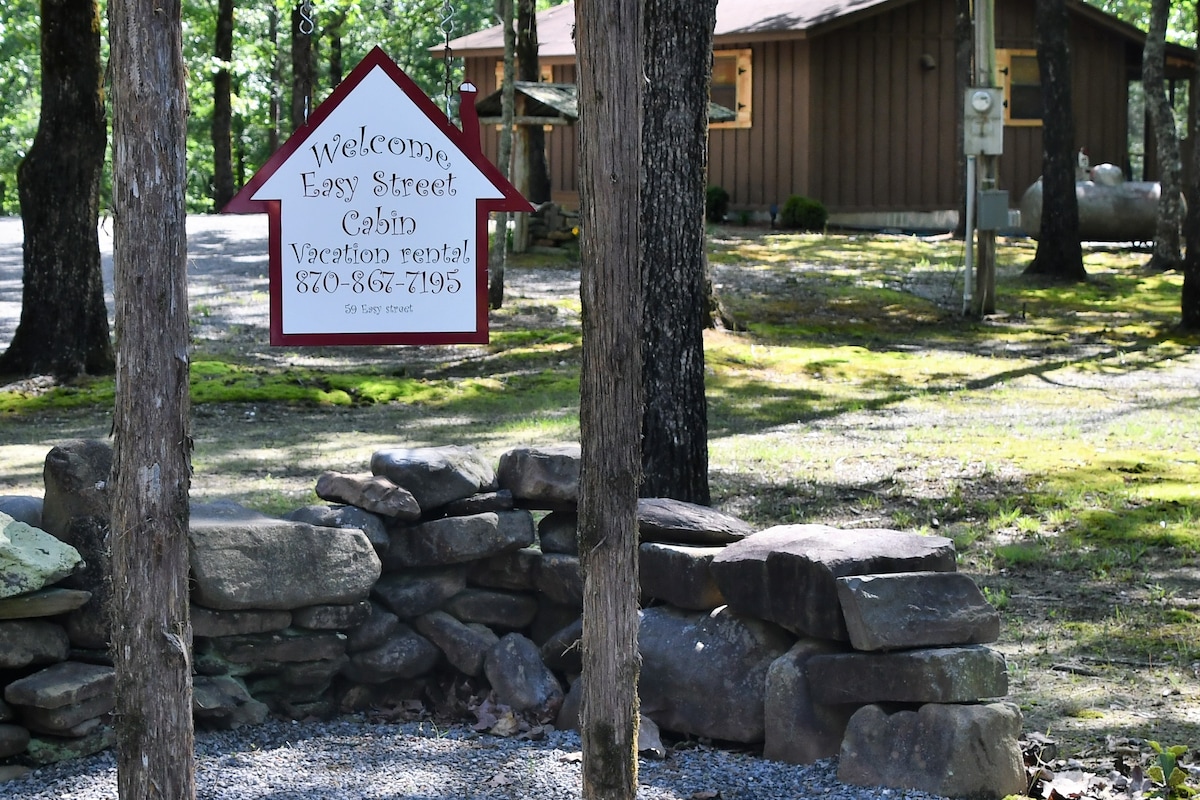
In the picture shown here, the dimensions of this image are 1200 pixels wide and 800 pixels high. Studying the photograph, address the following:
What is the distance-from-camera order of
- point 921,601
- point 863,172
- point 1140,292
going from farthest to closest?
point 863,172, point 1140,292, point 921,601

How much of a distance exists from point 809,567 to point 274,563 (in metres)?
1.89

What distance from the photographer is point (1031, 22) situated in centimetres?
2733

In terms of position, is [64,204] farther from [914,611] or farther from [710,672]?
[914,611]

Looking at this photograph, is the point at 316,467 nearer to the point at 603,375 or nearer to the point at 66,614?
the point at 66,614

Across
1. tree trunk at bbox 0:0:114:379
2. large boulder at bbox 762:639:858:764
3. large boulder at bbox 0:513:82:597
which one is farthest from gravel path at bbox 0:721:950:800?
tree trunk at bbox 0:0:114:379

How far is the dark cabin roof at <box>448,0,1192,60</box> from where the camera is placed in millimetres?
25438

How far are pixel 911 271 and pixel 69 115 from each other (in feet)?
42.0

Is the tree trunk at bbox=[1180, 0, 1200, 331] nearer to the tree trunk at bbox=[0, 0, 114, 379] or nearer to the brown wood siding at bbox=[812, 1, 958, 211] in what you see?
the tree trunk at bbox=[0, 0, 114, 379]

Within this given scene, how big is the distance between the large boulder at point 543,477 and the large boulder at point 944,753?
5.15 ft

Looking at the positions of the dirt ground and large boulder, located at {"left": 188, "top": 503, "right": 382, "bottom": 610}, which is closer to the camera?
large boulder, located at {"left": 188, "top": 503, "right": 382, "bottom": 610}

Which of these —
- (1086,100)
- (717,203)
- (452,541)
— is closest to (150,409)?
(452,541)

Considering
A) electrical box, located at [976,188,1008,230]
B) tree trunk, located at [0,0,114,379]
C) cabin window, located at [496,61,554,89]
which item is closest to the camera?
tree trunk, located at [0,0,114,379]

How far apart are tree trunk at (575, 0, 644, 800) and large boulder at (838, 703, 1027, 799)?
107 cm

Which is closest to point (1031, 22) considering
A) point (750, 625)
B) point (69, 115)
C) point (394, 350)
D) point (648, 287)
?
point (394, 350)
